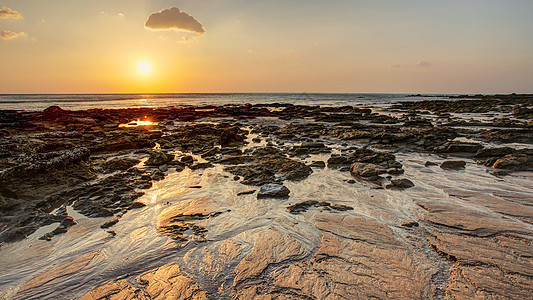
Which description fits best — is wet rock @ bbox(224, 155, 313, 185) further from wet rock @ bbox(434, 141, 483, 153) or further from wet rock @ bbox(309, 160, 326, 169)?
wet rock @ bbox(434, 141, 483, 153)

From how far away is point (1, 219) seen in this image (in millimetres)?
4910

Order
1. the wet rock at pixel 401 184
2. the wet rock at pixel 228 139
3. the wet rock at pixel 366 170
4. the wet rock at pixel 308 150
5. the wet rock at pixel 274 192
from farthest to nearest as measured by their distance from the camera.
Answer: the wet rock at pixel 228 139 → the wet rock at pixel 308 150 → the wet rock at pixel 366 170 → the wet rock at pixel 401 184 → the wet rock at pixel 274 192

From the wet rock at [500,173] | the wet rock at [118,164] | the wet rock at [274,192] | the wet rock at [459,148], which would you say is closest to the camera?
the wet rock at [274,192]

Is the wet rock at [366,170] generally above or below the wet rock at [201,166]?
above

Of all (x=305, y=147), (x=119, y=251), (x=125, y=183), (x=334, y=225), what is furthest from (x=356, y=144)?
(x=119, y=251)

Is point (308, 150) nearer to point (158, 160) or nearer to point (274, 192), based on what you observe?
point (274, 192)

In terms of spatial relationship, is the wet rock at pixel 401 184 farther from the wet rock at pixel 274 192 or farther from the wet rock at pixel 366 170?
the wet rock at pixel 274 192

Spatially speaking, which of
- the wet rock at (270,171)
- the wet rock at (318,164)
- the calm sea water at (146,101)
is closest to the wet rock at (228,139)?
the wet rock at (270,171)

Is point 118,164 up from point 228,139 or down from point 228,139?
down

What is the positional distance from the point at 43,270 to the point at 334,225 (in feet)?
15.9

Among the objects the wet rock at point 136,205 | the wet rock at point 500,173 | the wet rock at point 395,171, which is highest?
the wet rock at point 500,173

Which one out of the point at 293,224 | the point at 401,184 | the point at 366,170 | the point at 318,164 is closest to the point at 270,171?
the point at 318,164

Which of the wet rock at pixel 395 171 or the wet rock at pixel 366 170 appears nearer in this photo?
the wet rock at pixel 366 170

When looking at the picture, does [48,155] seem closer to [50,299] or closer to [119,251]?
[119,251]
